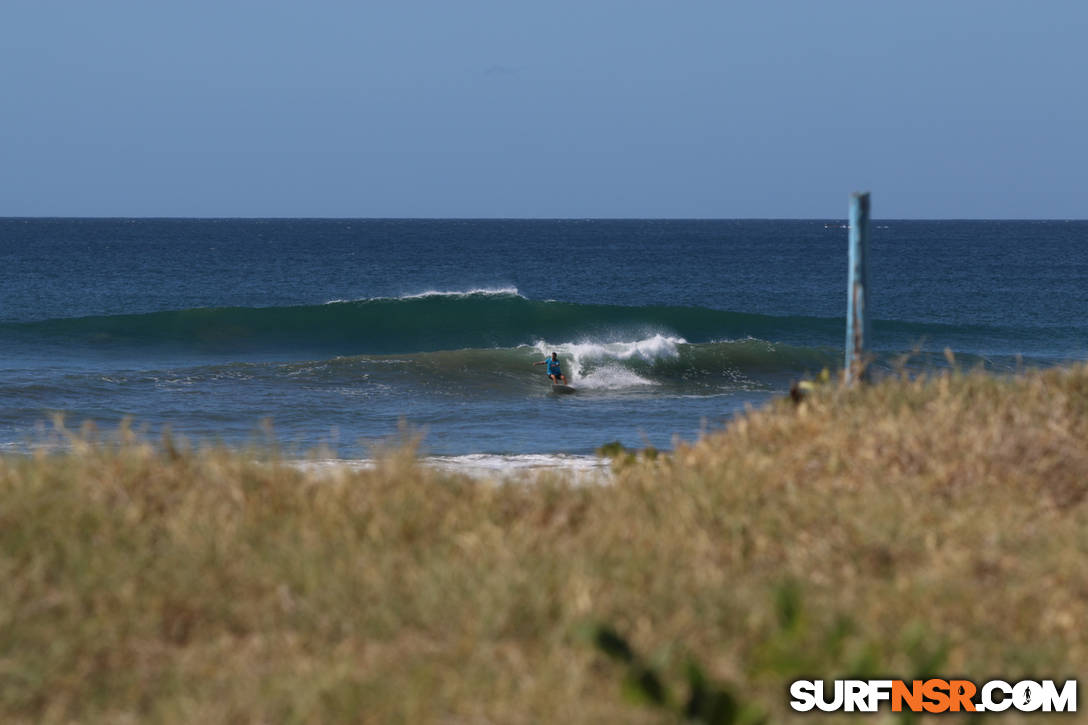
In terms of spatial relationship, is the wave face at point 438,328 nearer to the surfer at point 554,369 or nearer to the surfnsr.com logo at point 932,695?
the surfer at point 554,369

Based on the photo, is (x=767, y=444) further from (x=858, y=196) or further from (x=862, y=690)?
(x=862, y=690)

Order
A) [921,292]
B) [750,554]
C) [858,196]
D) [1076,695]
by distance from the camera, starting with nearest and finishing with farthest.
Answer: [1076,695]
[750,554]
[858,196]
[921,292]

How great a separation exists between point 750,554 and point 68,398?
55.7 feet

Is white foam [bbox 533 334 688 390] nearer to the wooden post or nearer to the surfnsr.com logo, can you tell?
the wooden post

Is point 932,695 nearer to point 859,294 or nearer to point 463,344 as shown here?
point 859,294

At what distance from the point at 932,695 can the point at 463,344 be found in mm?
28007

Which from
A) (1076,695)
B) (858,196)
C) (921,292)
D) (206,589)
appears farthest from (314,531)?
(921,292)

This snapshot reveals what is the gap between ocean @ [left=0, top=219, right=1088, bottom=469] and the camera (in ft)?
55.5

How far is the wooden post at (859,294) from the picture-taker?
7.33 meters

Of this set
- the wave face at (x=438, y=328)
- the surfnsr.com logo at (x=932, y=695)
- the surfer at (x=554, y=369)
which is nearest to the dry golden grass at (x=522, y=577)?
the surfnsr.com logo at (x=932, y=695)

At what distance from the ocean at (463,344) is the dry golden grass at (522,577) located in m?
0.97

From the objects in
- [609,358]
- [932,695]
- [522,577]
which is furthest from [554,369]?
[932,695]

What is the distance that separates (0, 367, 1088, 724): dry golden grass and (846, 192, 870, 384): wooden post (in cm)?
117

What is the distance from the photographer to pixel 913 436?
5.95 meters
